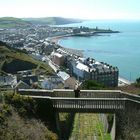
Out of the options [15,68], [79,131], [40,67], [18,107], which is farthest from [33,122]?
[40,67]

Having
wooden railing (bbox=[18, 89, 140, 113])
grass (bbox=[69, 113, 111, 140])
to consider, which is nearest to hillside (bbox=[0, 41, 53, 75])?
grass (bbox=[69, 113, 111, 140])

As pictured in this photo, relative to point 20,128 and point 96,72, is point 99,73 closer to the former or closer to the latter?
point 96,72

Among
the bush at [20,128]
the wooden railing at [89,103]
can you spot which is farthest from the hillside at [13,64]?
the bush at [20,128]

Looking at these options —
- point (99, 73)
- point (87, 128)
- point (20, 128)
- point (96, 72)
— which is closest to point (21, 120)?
point (20, 128)

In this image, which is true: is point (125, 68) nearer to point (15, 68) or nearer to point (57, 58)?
point (57, 58)

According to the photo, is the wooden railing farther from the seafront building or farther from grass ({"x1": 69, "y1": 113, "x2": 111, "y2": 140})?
the seafront building

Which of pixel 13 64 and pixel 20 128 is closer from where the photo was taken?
pixel 20 128

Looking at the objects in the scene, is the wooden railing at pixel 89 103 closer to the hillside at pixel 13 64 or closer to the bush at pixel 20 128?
the bush at pixel 20 128

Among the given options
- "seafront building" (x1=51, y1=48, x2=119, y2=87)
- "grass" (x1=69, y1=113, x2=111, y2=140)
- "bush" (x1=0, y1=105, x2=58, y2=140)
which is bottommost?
"seafront building" (x1=51, y1=48, x2=119, y2=87)
